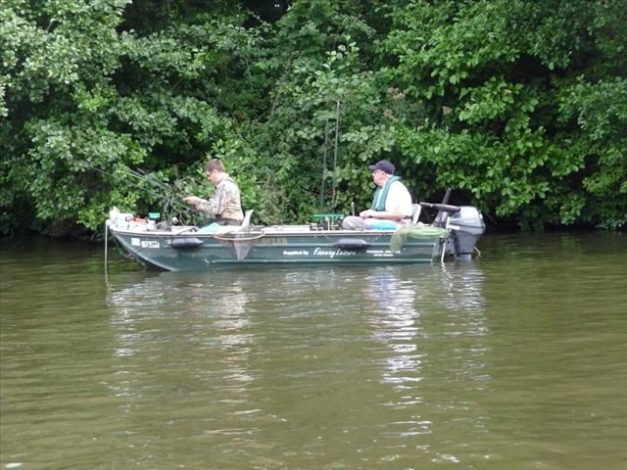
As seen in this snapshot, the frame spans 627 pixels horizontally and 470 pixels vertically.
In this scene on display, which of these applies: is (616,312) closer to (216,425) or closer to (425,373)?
(425,373)

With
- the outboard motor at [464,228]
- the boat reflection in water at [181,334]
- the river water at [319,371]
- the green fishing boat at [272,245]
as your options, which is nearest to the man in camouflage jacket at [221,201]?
the green fishing boat at [272,245]

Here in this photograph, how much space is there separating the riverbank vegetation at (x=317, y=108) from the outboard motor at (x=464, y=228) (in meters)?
3.66

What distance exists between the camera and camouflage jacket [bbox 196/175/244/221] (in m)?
15.2

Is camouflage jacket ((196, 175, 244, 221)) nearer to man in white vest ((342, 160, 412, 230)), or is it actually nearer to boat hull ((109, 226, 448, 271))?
boat hull ((109, 226, 448, 271))

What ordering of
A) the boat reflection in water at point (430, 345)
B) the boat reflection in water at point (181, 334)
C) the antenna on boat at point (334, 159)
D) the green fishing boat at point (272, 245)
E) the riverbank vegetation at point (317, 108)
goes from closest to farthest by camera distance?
the boat reflection in water at point (430, 345) → the boat reflection in water at point (181, 334) → the green fishing boat at point (272, 245) → the riverbank vegetation at point (317, 108) → the antenna on boat at point (334, 159)

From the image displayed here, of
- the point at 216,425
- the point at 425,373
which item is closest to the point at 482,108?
the point at 425,373

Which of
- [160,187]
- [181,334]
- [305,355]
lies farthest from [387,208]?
[305,355]

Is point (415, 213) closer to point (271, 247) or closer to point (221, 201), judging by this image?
point (271, 247)

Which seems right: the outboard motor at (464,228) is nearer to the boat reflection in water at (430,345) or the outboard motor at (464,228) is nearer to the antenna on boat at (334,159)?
the boat reflection in water at (430,345)

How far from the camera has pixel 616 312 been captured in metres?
10.6

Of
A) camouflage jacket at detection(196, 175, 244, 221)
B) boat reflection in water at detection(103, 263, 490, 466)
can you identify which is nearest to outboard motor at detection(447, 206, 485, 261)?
boat reflection in water at detection(103, 263, 490, 466)

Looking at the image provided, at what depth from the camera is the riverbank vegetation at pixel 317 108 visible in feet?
59.2

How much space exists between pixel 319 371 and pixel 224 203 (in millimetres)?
7153

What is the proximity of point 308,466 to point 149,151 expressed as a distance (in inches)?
531
